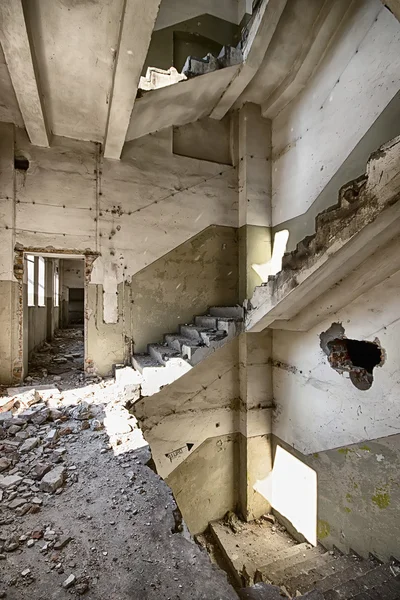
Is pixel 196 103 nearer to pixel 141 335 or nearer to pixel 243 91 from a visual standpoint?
pixel 243 91

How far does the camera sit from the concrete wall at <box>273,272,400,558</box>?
3461 mm

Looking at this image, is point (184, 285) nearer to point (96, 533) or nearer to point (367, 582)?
point (96, 533)

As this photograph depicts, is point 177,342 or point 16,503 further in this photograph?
point 177,342

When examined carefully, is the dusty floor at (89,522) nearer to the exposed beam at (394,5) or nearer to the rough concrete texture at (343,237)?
the rough concrete texture at (343,237)

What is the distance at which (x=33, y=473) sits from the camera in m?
2.45

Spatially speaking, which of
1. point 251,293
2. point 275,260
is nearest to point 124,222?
point 251,293

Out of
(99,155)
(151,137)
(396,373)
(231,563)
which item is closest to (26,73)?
(99,155)

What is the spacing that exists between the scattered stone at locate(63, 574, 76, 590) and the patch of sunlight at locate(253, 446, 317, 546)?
410 centimetres

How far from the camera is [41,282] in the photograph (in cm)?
727

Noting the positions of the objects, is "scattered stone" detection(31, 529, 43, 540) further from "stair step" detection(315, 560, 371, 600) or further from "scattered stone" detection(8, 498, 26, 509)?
"stair step" detection(315, 560, 371, 600)

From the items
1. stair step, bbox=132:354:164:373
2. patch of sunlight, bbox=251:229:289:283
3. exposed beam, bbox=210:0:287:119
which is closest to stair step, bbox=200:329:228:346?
stair step, bbox=132:354:164:373

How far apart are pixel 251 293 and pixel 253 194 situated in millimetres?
1982

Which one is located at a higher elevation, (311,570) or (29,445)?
(29,445)

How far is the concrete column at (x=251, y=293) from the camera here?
556 centimetres
